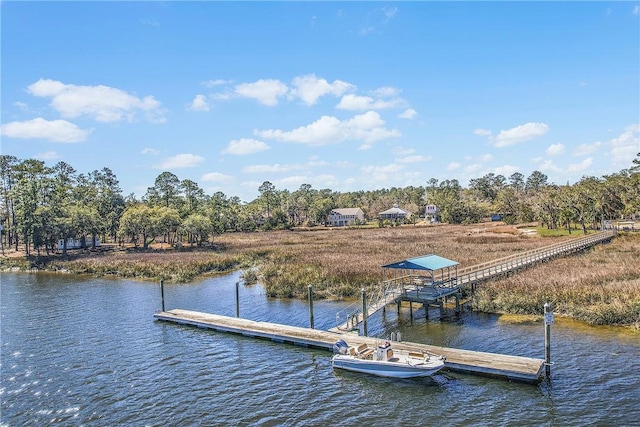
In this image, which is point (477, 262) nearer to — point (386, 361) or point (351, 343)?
point (351, 343)

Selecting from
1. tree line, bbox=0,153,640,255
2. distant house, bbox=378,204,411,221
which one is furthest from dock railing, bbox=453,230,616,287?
distant house, bbox=378,204,411,221

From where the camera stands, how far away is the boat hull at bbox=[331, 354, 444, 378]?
17.8 metres

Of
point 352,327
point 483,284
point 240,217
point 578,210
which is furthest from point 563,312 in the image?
point 240,217

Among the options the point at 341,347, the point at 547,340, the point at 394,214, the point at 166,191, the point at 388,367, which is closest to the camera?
the point at 547,340

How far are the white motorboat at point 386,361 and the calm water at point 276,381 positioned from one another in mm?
441

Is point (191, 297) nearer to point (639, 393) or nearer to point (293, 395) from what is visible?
point (293, 395)

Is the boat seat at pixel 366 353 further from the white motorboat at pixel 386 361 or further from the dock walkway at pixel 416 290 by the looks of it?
the dock walkway at pixel 416 290

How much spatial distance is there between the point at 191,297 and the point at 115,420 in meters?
20.9

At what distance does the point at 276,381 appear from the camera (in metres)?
18.9

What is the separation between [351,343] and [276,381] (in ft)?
15.1

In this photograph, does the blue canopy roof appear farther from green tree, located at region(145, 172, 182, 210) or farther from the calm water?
green tree, located at region(145, 172, 182, 210)

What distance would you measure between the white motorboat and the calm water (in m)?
0.44

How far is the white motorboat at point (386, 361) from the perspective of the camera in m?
17.9

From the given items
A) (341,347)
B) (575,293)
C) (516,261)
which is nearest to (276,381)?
(341,347)
